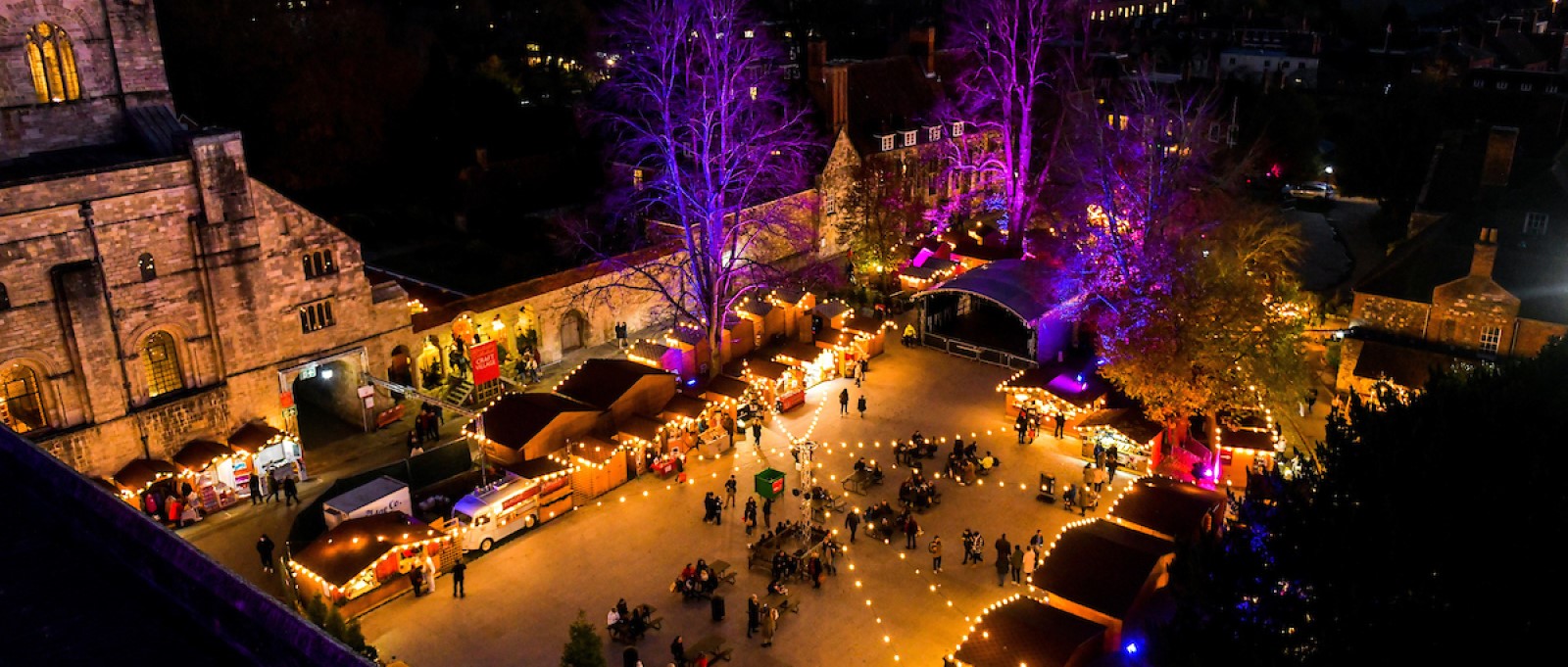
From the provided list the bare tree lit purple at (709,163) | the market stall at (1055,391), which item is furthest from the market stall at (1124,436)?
the bare tree lit purple at (709,163)

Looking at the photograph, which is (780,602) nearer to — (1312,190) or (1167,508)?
(1167,508)

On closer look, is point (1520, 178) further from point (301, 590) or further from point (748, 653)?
point (301, 590)

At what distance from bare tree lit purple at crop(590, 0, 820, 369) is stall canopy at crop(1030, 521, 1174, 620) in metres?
15.9

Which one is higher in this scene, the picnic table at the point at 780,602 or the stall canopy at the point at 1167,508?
the stall canopy at the point at 1167,508

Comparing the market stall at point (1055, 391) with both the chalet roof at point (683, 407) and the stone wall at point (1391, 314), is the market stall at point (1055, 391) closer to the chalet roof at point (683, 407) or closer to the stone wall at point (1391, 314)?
the stone wall at point (1391, 314)

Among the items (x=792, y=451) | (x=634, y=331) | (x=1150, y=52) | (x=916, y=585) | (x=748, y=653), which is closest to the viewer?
(x=748, y=653)

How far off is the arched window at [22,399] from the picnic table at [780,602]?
19.2m

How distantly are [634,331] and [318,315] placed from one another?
41.6 ft

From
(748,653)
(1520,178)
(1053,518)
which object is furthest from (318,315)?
(1520,178)

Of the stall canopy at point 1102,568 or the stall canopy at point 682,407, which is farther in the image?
the stall canopy at point 682,407

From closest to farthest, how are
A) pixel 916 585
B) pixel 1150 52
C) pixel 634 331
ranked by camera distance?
pixel 916 585
pixel 634 331
pixel 1150 52

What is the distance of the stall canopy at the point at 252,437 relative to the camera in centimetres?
3088

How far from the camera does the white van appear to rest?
2761 cm

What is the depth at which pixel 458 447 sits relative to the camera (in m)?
31.0
